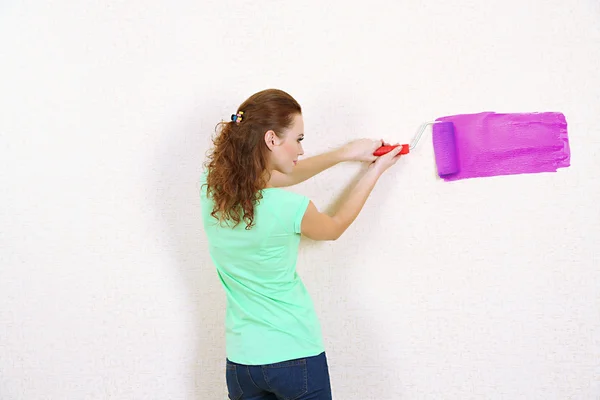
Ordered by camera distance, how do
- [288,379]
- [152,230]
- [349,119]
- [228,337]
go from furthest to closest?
[152,230] < [349,119] < [228,337] < [288,379]

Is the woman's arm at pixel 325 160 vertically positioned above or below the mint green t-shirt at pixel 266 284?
above

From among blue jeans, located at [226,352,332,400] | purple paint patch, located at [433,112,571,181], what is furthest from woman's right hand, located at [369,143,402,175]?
blue jeans, located at [226,352,332,400]

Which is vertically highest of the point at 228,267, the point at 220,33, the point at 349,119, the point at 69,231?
the point at 220,33

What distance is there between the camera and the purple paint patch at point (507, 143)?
1555mm

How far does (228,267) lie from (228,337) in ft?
0.60

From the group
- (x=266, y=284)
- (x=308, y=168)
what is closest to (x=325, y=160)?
(x=308, y=168)

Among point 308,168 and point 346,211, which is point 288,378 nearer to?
point 346,211

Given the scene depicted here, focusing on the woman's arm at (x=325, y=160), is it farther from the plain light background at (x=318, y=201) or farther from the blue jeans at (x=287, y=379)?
the blue jeans at (x=287, y=379)

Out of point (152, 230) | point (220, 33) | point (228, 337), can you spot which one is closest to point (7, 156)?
point (152, 230)

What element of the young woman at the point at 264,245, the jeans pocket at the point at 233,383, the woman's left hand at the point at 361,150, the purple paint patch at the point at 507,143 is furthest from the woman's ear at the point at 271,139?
the jeans pocket at the point at 233,383

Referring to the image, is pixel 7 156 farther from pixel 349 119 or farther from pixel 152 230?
pixel 349 119

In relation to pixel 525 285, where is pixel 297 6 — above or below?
above

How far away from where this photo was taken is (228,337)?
1505 millimetres

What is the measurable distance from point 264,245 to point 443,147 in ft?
1.85
